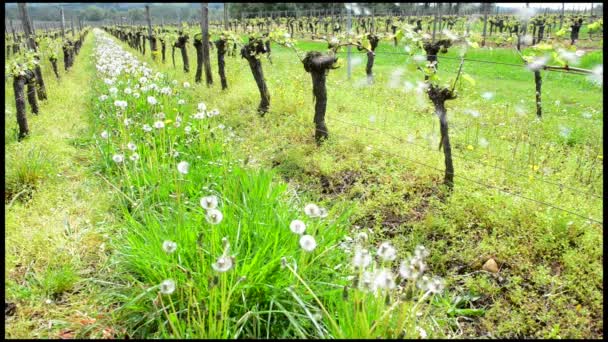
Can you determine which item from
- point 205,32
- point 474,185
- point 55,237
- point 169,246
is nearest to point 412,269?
point 169,246

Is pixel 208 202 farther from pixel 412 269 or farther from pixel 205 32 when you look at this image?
pixel 205 32

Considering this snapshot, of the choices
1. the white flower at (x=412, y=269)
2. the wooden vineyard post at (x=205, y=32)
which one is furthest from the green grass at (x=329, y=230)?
the wooden vineyard post at (x=205, y=32)

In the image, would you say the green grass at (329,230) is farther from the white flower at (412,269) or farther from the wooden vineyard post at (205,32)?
the wooden vineyard post at (205,32)

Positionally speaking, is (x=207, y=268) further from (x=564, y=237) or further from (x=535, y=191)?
(x=535, y=191)

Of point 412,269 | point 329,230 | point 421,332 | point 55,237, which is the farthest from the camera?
point 55,237

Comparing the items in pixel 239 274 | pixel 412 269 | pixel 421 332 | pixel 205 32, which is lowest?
pixel 421 332

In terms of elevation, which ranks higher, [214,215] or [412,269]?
[214,215]

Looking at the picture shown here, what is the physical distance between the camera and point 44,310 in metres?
2.66

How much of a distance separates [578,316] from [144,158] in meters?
3.83

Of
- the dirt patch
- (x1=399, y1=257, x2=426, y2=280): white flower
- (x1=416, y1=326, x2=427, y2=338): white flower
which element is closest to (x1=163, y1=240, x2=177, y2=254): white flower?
(x1=399, y1=257, x2=426, y2=280): white flower

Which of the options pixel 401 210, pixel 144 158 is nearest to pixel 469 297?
pixel 401 210

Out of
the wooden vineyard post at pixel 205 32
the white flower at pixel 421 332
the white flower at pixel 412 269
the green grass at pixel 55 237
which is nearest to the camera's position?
the white flower at pixel 412 269

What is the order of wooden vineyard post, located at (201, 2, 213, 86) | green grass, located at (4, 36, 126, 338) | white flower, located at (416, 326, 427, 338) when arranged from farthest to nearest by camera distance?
wooden vineyard post, located at (201, 2, 213, 86)
green grass, located at (4, 36, 126, 338)
white flower, located at (416, 326, 427, 338)

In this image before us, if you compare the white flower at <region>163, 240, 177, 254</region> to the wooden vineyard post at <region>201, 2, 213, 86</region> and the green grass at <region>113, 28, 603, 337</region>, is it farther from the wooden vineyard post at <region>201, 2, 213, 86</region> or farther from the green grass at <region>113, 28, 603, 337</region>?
the wooden vineyard post at <region>201, 2, 213, 86</region>
